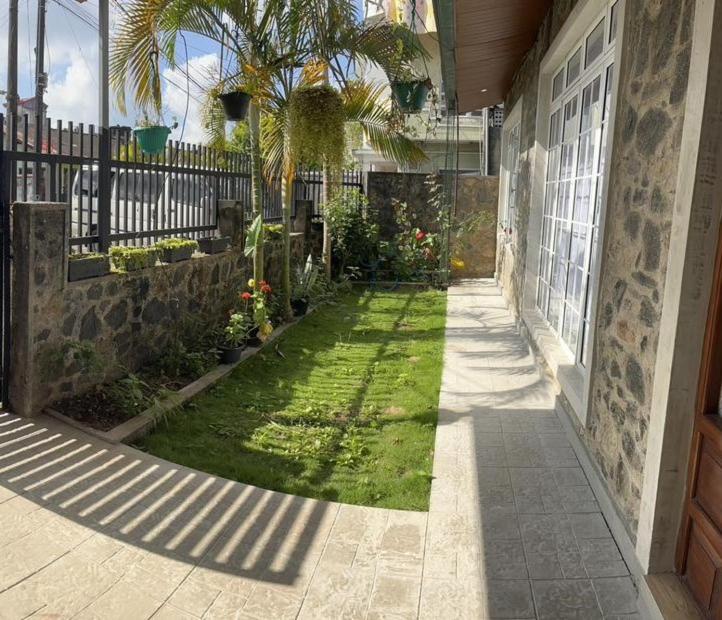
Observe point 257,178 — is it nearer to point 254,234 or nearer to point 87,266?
point 254,234

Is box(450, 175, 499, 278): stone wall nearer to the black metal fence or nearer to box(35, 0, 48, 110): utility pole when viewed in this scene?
the black metal fence

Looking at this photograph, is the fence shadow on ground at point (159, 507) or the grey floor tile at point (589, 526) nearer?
the fence shadow on ground at point (159, 507)

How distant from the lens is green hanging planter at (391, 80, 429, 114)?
7.17m

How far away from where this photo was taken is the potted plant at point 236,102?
19.7ft

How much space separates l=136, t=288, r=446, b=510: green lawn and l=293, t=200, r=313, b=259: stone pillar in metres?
3.12

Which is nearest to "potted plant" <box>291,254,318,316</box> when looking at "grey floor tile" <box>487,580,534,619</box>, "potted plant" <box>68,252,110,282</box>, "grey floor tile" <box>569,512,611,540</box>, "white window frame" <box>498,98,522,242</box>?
"white window frame" <box>498,98,522,242</box>

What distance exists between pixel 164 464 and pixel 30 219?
5.48 feet

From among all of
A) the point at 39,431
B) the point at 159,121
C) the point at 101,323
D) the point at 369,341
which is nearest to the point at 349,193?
the point at 369,341

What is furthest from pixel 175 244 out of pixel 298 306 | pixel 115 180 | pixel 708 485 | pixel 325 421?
pixel 708 485

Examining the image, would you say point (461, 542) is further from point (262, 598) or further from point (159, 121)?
point (159, 121)

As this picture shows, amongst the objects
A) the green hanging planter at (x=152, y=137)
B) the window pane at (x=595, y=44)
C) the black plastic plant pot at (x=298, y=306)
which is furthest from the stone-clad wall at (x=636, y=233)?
the black plastic plant pot at (x=298, y=306)

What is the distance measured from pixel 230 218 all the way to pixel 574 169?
352 cm

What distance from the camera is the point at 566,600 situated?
2.58 meters

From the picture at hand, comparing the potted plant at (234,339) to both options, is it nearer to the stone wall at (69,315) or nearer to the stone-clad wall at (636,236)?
the stone wall at (69,315)
